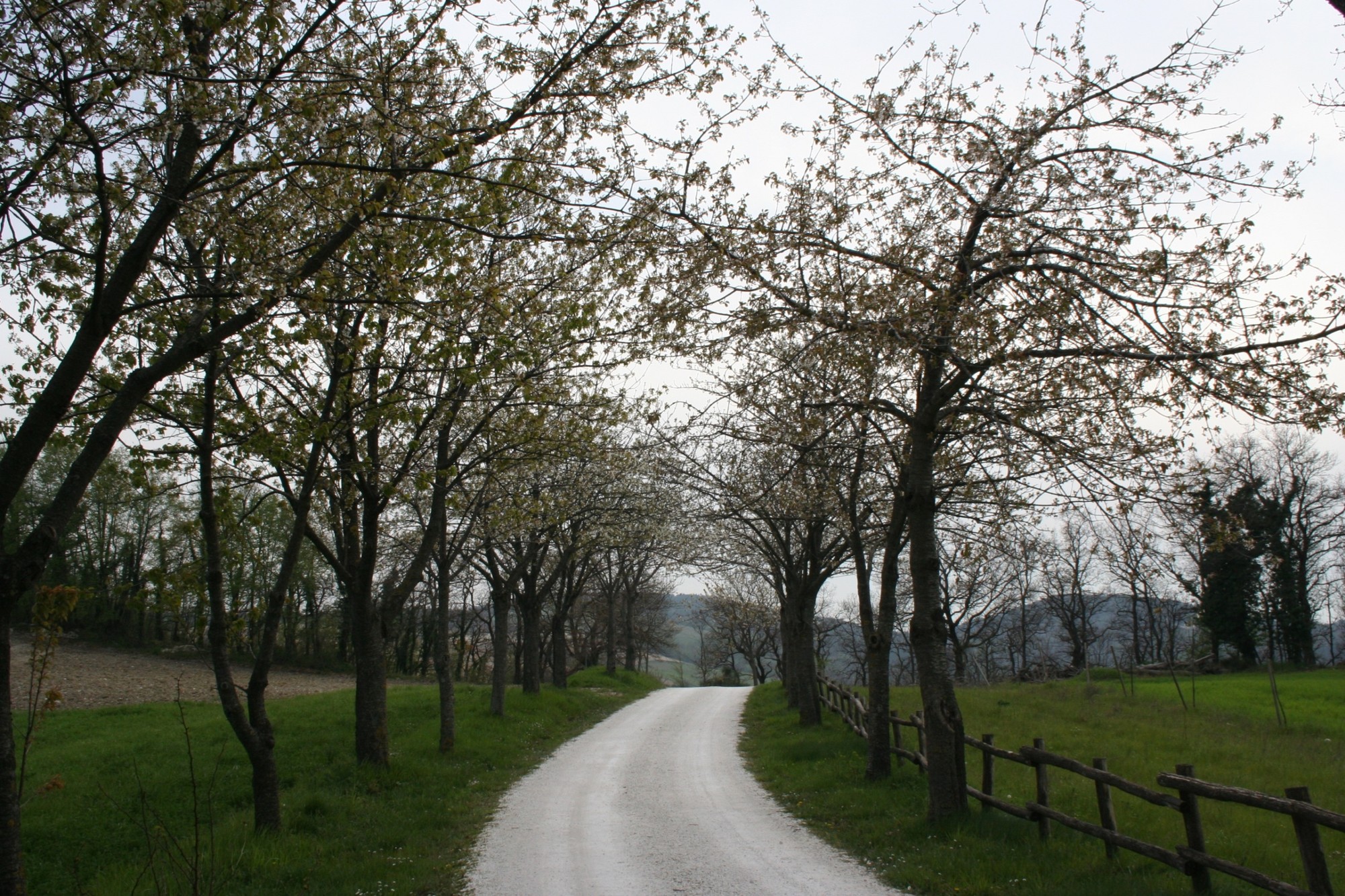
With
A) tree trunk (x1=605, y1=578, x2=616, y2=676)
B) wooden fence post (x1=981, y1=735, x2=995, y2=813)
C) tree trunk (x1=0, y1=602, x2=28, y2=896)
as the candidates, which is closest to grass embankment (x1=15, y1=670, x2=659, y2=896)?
tree trunk (x1=0, y1=602, x2=28, y2=896)

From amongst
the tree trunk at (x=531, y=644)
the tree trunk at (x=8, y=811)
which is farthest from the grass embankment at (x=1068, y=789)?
the tree trunk at (x=531, y=644)

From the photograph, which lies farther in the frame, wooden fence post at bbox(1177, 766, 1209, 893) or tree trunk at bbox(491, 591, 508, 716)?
tree trunk at bbox(491, 591, 508, 716)

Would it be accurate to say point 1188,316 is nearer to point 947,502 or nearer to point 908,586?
point 947,502

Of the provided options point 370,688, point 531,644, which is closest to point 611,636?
point 531,644

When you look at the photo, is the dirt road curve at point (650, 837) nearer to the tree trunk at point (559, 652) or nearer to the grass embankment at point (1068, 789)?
the grass embankment at point (1068, 789)

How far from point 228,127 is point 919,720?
11.3m

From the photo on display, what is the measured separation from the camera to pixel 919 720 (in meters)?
12.5

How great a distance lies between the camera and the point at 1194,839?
6734mm

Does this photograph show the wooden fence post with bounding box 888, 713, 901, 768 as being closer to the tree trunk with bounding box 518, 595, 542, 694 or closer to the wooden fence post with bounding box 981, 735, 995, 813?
the wooden fence post with bounding box 981, 735, 995, 813

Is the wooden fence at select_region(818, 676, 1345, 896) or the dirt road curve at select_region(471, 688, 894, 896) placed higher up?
the wooden fence at select_region(818, 676, 1345, 896)

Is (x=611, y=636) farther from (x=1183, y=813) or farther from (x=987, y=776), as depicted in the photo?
(x=1183, y=813)

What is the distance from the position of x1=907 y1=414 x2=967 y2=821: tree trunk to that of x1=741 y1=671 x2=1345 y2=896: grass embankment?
38cm

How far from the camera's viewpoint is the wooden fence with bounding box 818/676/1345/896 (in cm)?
574

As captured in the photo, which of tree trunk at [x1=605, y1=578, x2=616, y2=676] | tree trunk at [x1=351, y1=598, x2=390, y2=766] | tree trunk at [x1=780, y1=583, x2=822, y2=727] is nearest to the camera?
tree trunk at [x1=351, y1=598, x2=390, y2=766]
